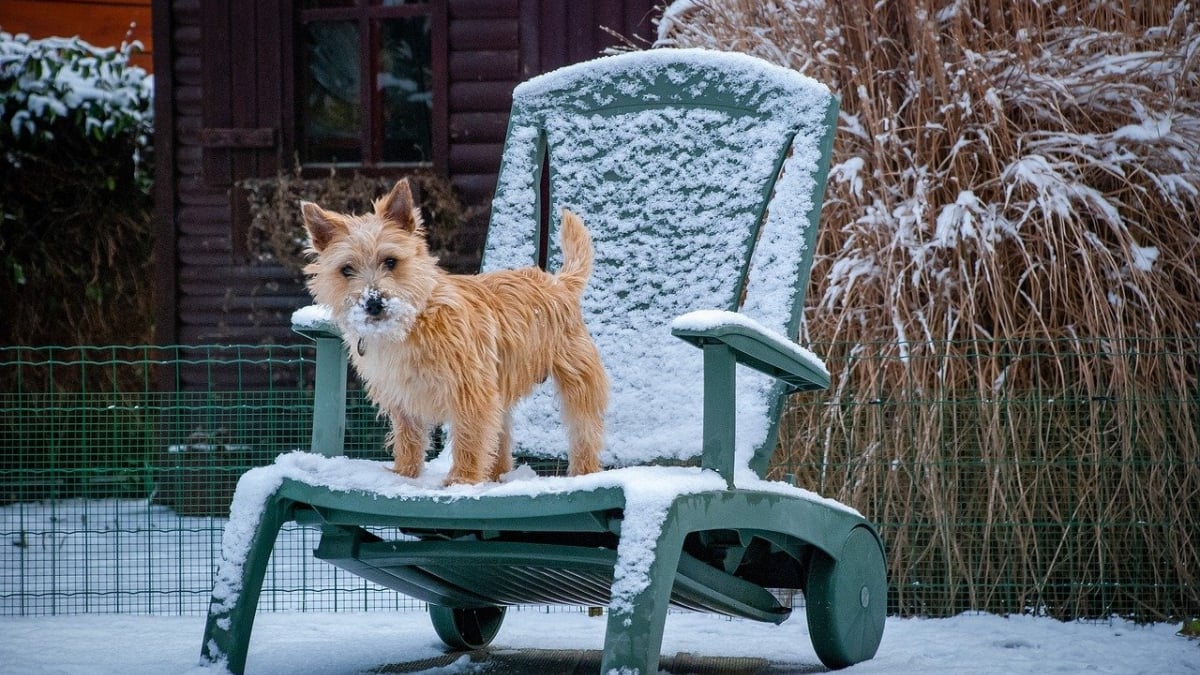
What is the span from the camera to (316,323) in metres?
2.60

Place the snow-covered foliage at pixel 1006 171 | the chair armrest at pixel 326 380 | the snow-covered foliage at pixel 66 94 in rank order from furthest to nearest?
the snow-covered foliage at pixel 66 94
the snow-covered foliage at pixel 1006 171
the chair armrest at pixel 326 380

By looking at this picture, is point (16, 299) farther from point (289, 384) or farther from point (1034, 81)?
point (1034, 81)

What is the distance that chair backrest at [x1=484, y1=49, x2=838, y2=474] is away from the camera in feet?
9.71

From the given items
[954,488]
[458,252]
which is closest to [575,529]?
[954,488]

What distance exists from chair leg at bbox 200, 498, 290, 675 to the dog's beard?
38cm

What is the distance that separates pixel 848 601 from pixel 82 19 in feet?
22.5

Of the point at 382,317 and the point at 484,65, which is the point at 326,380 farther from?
the point at 484,65

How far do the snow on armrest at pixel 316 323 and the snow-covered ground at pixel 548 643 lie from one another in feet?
2.53

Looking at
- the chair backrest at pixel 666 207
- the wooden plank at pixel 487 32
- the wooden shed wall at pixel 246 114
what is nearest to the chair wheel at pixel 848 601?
the chair backrest at pixel 666 207

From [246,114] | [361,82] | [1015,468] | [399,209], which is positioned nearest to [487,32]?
[361,82]

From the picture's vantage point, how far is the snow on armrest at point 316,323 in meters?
2.59

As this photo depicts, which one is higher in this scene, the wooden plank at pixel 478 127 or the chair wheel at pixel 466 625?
the wooden plank at pixel 478 127

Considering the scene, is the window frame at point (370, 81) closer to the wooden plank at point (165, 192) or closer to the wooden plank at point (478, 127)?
the wooden plank at point (478, 127)

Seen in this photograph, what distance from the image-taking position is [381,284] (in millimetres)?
2322
